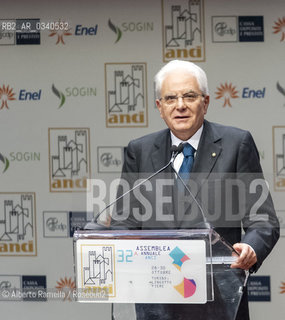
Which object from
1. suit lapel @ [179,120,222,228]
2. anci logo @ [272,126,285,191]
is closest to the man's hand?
suit lapel @ [179,120,222,228]

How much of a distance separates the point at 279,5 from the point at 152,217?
5.50ft

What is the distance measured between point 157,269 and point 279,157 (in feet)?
5.87

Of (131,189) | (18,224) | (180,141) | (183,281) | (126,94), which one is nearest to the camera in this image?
(183,281)

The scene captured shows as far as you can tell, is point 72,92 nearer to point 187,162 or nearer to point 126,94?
point 126,94

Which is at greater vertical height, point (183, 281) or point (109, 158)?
point (109, 158)

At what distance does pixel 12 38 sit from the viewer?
3404mm

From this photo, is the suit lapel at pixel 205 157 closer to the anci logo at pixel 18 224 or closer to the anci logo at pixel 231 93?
the anci logo at pixel 231 93

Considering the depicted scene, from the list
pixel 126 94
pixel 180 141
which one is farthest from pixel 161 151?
pixel 126 94

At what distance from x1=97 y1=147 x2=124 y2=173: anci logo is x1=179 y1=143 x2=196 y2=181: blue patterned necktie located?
140cm

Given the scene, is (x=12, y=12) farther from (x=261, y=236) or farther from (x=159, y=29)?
(x=261, y=236)

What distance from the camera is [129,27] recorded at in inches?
131

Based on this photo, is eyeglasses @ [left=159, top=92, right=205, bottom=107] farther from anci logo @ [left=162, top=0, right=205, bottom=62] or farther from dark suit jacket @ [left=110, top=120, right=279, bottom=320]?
anci logo @ [left=162, top=0, right=205, bottom=62]

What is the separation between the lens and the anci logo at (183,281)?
1638 mm

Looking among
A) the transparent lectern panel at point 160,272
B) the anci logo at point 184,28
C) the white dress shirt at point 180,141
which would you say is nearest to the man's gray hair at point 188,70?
the white dress shirt at point 180,141
